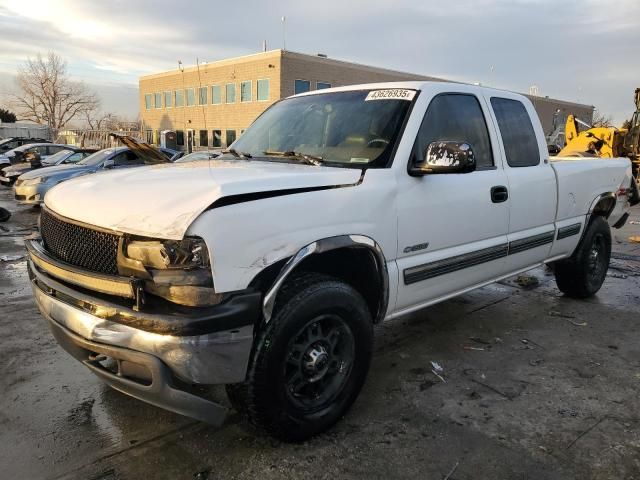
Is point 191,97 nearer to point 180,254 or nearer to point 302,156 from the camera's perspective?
point 302,156

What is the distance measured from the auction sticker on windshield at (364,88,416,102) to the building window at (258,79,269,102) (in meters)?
34.4

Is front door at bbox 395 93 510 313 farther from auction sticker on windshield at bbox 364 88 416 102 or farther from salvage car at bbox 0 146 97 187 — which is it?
salvage car at bbox 0 146 97 187

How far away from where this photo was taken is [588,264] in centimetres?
552

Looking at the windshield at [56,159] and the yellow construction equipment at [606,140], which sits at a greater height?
the yellow construction equipment at [606,140]

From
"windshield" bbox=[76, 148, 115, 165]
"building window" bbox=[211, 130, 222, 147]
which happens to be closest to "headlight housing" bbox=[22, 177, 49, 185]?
"windshield" bbox=[76, 148, 115, 165]

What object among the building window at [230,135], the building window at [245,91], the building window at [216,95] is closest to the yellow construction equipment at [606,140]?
the building window at [245,91]

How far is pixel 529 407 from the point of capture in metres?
3.35

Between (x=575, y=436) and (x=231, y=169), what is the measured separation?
254cm

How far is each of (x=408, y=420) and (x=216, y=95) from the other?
4121cm

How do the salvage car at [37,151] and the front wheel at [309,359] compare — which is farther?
the salvage car at [37,151]

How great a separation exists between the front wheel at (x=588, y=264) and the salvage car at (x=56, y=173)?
7.71 meters

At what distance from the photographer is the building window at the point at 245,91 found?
38.1 meters

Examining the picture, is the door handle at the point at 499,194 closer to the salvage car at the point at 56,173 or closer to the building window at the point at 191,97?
the salvage car at the point at 56,173

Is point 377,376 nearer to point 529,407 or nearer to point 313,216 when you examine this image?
point 529,407
